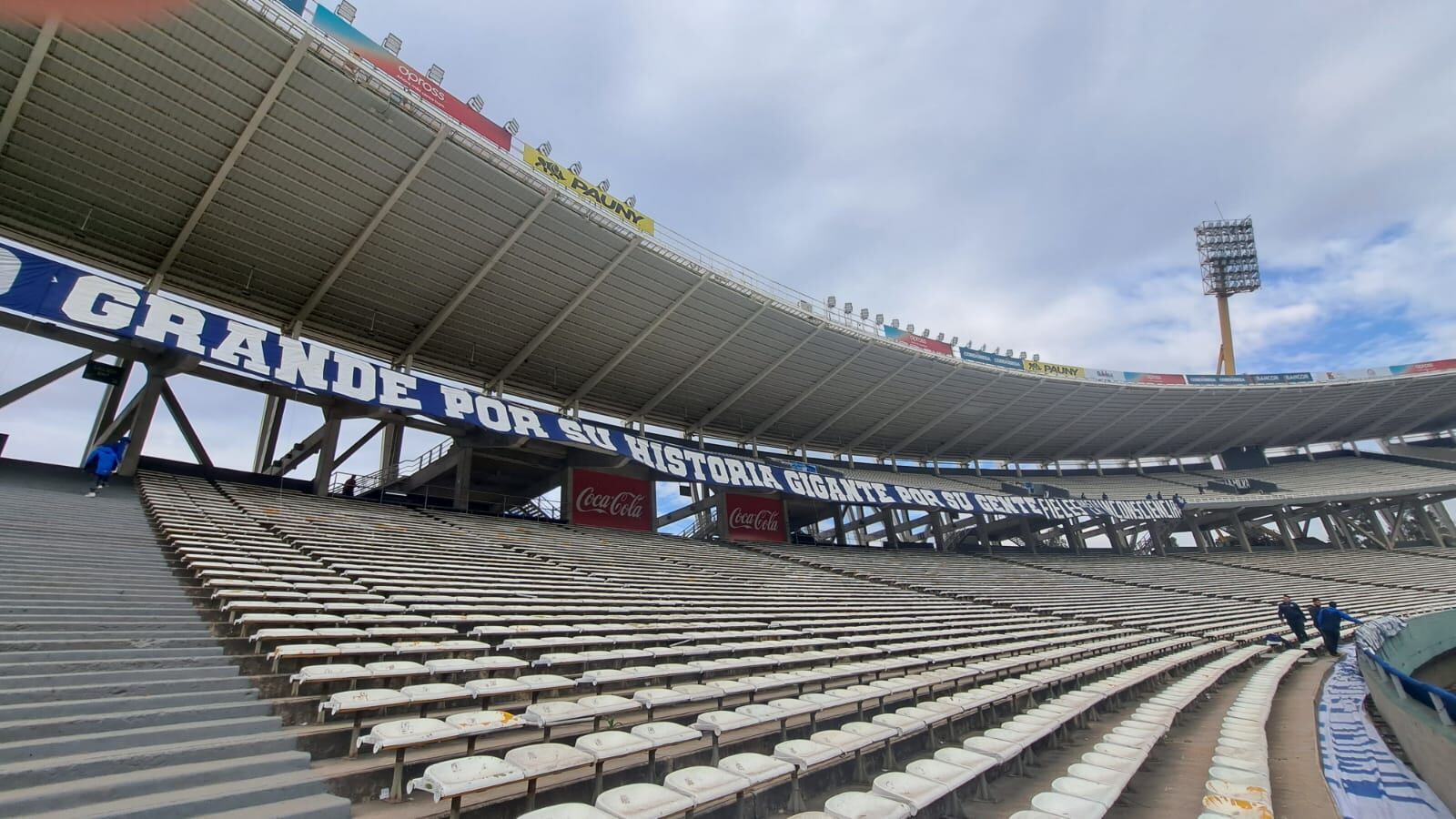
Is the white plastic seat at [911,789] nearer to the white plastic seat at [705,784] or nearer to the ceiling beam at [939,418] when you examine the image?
the white plastic seat at [705,784]

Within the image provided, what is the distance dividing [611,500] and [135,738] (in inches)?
668

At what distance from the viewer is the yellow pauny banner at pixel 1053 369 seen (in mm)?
25531

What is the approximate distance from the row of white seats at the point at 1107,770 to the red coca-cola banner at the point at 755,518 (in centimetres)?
1693

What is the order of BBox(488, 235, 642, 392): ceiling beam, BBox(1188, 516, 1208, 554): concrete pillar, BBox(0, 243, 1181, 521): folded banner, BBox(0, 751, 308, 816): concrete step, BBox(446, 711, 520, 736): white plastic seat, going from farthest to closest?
BBox(1188, 516, 1208, 554): concrete pillar
BBox(488, 235, 642, 392): ceiling beam
BBox(0, 243, 1181, 521): folded banner
BBox(446, 711, 520, 736): white plastic seat
BBox(0, 751, 308, 816): concrete step

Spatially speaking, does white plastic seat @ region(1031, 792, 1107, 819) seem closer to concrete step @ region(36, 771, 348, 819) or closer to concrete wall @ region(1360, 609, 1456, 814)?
concrete wall @ region(1360, 609, 1456, 814)

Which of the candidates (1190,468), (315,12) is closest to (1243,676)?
(315,12)

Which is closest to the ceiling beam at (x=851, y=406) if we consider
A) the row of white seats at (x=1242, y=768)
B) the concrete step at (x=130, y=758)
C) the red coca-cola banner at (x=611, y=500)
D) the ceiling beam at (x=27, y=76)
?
the red coca-cola banner at (x=611, y=500)

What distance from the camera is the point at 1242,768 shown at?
3.69 metres

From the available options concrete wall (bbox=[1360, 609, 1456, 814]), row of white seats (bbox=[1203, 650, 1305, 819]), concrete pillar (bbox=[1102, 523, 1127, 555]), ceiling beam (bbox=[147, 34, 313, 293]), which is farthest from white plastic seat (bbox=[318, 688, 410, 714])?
concrete pillar (bbox=[1102, 523, 1127, 555])

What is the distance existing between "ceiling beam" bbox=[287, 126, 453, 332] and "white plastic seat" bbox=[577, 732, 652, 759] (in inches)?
499

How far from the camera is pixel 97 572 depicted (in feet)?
19.1

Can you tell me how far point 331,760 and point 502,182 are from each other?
1289cm

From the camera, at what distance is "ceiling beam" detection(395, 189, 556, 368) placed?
46.6ft

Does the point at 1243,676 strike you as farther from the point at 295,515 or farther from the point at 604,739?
the point at 295,515
